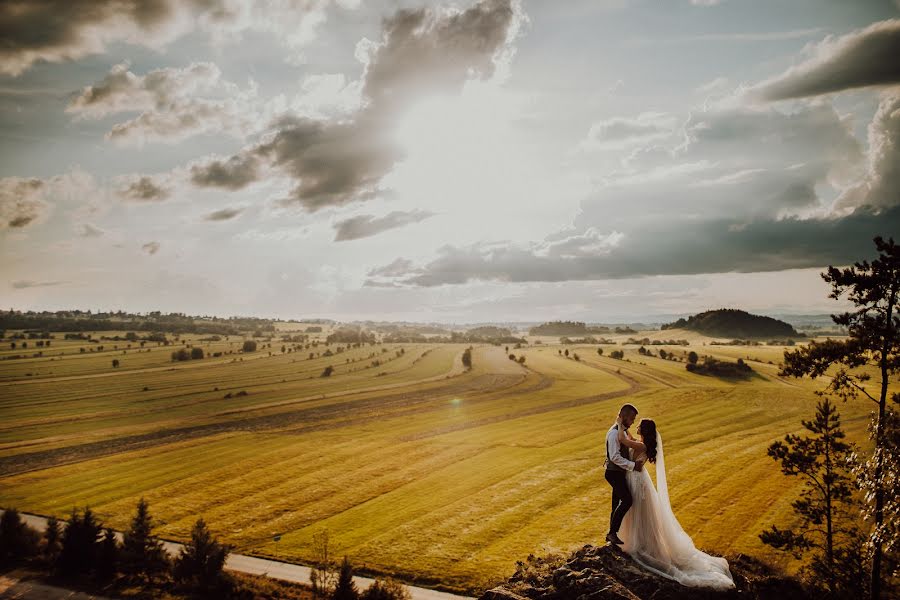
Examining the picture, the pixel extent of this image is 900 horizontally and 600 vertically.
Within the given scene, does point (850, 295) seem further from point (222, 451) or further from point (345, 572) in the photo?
point (222, 451)

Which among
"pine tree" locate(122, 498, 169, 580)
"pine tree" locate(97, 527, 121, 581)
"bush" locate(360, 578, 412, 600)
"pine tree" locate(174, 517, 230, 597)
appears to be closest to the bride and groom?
"bush" locate(360, 578, 412, 600)

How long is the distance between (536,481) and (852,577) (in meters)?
25.9

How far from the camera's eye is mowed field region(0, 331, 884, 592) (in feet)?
105

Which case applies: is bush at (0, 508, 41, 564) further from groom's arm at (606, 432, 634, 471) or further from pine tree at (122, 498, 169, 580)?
groom's arm at (606, 432, 634, 471)

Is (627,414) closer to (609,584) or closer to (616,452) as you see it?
(616,452)

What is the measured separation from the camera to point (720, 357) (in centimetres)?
12625

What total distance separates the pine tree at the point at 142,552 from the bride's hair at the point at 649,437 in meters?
28.0

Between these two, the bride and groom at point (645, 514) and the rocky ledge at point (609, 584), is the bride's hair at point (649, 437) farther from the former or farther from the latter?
the rocky ledge at point (609, 584)

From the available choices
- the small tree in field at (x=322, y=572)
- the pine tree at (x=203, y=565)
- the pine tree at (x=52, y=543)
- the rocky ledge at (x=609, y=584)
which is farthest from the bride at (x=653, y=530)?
the pine tree at (x=52, y=543)

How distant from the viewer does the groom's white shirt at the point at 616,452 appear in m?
12.9

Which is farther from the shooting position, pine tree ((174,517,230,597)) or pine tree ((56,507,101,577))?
pine tree ((56,507,101,577))

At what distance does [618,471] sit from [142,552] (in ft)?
94.3

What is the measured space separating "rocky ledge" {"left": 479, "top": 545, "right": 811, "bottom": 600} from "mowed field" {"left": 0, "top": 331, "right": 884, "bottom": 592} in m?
13.8

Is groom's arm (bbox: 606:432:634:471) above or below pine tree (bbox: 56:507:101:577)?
above
